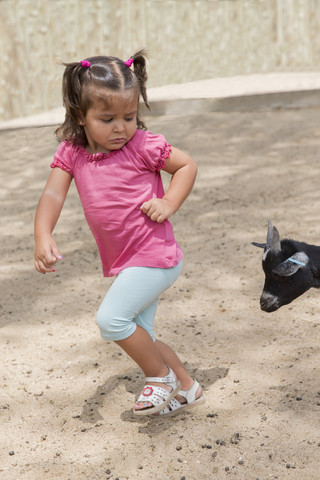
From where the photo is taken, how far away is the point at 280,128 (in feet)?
24.3

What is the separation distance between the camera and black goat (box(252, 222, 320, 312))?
9.18 ft

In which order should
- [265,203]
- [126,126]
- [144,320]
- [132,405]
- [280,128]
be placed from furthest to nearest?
1. [280,128]
2. [265,203]
3. [132,405]
4. [144,320]
5. [126,126]

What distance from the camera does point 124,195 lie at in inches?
111

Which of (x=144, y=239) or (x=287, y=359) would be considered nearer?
(x=144, y=239)

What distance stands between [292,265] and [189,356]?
1080 mm

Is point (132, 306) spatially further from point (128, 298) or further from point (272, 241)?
point (272, 241)

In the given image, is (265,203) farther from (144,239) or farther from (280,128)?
(144,239)

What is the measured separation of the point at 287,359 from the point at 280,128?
4.32m

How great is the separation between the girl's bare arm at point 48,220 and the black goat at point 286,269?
0.84 meters

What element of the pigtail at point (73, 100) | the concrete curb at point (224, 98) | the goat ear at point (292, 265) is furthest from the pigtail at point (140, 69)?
the concrete curb at point (224, 98)

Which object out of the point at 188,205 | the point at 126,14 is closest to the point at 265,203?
the point at 188,205

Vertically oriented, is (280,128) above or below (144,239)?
below

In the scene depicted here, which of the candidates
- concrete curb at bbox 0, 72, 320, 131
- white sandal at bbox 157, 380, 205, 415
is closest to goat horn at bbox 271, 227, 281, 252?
white sandal at bbox 157, 380, 205, 415

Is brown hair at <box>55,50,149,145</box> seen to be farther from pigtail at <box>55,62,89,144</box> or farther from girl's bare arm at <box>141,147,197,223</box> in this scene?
girl's bare arm at <box>141,147,197,223</box>
